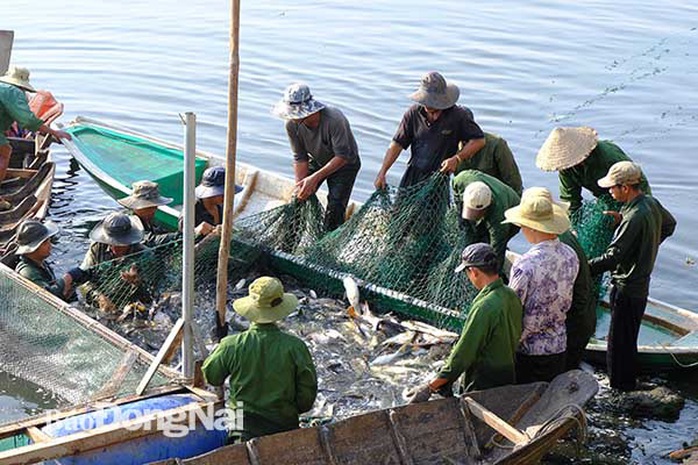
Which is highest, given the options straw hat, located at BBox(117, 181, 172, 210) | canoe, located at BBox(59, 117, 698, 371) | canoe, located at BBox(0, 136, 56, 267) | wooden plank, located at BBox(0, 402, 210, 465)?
straw hat, located at BBox(117, 181, 172, 210)

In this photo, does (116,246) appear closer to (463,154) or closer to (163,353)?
(163,353)

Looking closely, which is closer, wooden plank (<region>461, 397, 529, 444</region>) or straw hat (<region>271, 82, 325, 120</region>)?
wooden plank (<region>461, 397, 529, 444</region>)

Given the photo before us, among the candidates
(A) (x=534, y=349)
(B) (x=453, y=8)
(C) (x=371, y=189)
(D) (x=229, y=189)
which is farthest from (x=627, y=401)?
(B) (x=453, y=8)

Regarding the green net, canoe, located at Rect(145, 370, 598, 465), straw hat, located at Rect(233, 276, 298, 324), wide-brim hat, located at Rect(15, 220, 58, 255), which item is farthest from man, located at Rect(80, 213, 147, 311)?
canoe, located at Rect(145, 370, 598, 465)

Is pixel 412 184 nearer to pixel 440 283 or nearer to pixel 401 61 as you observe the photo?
pixel 440 283

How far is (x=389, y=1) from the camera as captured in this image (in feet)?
100

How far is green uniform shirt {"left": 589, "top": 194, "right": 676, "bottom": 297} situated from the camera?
8.63m

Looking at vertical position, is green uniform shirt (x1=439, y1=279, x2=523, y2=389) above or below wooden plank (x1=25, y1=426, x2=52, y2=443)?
above

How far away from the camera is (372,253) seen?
10.7 meters

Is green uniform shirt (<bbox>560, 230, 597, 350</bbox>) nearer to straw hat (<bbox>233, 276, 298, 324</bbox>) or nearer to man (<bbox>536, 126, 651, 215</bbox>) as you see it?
man (<bbox>536, 126, 651, 215</bbox>)

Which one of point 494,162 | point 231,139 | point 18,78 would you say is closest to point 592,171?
point 494,162

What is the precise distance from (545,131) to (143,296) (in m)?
11.0

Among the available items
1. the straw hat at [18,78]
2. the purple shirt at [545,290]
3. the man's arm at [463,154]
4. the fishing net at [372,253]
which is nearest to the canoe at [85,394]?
the fishing net at [372,253]

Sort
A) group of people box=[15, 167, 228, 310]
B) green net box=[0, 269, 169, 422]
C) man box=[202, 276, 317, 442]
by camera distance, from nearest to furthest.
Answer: man box=[202, 276, 317, 442] → green net box=[0, 269, 169, 422] → group of people box=[15, 167, 228, 310]
